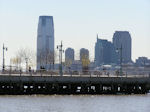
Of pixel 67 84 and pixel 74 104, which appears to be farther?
pixel 67 84

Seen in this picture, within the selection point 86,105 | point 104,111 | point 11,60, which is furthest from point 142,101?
point 11,60

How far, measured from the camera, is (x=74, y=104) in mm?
76312

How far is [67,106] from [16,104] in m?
6.53

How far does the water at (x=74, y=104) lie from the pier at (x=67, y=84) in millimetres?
4622

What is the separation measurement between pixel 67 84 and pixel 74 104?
18.9m

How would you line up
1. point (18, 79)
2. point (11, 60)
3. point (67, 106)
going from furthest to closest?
point (11, 60)
point (18, 79)
point (67, 106)

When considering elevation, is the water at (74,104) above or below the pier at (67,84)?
below

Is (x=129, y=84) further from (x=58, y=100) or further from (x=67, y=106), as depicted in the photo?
(x=67, y=106)

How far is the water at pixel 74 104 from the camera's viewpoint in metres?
69.9

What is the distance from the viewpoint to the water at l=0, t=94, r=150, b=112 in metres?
69.9

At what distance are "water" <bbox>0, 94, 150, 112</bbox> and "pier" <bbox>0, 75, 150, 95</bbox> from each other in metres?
4.62

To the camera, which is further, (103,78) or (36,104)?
(103,78)

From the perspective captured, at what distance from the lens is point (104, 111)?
6856 centimetres

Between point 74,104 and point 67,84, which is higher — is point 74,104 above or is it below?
below
